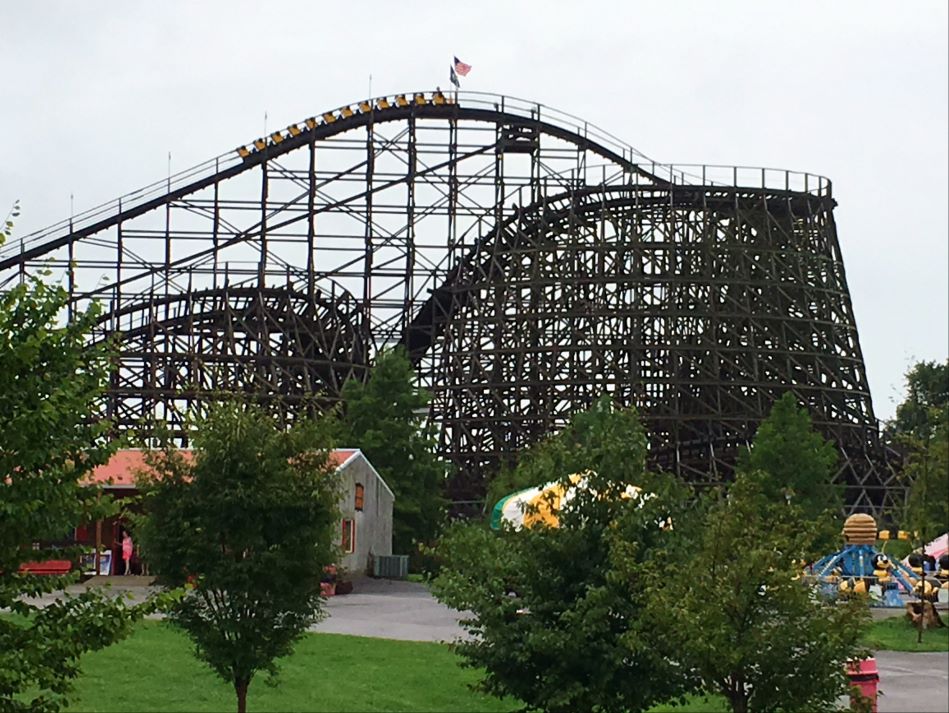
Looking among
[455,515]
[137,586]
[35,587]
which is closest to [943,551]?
[455,515]

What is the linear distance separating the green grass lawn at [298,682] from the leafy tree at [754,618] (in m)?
6.16

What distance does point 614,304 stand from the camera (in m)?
56.5

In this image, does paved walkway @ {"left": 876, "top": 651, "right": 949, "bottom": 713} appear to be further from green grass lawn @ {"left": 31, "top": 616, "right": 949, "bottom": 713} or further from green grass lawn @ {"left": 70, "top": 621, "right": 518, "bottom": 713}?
green grass lawn @ {"left": 70, "top": 621, "right": 518, "bottom": 713}

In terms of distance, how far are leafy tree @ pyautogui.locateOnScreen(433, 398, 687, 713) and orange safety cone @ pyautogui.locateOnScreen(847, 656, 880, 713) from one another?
5.87 ft

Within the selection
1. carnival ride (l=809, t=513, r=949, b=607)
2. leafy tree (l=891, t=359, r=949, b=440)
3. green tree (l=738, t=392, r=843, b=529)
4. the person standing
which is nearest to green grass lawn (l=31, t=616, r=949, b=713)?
the person standing

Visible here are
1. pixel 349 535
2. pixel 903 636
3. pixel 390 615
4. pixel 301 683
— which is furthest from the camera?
pixel 349 535

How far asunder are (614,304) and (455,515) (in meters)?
9.14

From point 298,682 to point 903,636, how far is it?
1344cm

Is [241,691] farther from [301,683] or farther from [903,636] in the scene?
[903,636]

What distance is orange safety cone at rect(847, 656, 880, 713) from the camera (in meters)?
15.6

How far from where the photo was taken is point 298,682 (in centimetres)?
2328

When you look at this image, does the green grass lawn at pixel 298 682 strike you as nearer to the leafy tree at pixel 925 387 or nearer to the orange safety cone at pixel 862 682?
the orange safety cone at pixel 862 682

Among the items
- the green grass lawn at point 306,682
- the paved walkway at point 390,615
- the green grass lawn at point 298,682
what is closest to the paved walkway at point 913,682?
the green grass lawn at point 306,682

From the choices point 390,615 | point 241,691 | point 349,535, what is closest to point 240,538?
point 241,691
